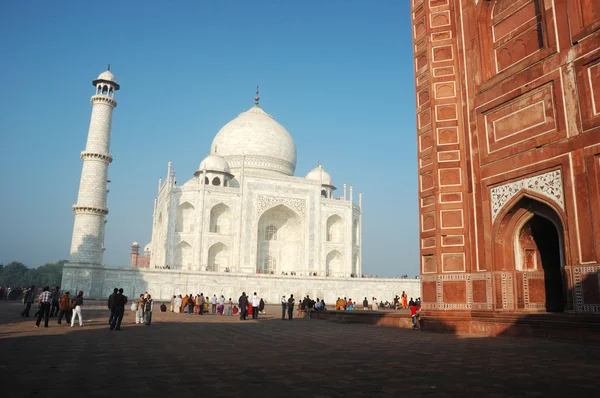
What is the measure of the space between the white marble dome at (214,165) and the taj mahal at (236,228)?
81 millimetres

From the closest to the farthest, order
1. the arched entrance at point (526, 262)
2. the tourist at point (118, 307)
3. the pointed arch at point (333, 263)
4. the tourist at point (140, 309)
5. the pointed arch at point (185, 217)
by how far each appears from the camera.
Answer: the arched entrance at point (526, 262), the tourist at point (118, 307), the tourist at point (140, 309), the pointed arch at point (185, 217), the pointed arch at point (333, 263)

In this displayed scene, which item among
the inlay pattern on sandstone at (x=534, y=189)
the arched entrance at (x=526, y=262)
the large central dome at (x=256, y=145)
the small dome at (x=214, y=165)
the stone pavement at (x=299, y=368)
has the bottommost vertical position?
the stone pavement at (x=299, y=368)

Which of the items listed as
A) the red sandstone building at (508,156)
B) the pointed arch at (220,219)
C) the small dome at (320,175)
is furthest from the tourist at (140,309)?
the small dome at (320,175)

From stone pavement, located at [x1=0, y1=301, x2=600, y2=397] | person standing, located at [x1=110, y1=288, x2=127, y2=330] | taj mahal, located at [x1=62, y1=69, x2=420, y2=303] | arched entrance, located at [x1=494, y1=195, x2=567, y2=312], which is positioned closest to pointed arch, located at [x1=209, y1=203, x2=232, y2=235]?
taj mahal, located at [x1=62, y1=69, x2=420, y2=303]

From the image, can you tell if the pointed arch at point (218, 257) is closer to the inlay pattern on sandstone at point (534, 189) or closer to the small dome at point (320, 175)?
the small dome at point (320, 175)

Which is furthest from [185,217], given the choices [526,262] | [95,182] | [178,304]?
[526,262]

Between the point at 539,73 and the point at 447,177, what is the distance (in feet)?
10.1

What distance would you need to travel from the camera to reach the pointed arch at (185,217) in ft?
117

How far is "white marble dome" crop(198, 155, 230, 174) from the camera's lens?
38162mm

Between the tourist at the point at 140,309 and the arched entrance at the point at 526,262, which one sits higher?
the arched entrance at the point at 526,262

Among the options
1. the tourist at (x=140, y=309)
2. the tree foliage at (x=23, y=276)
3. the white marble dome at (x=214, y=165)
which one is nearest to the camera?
the tourist at (x=140, y=309)

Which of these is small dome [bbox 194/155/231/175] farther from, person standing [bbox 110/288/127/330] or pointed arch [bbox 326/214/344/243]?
person standing [bbox 110/288/127/330]

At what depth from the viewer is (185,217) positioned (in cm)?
3619

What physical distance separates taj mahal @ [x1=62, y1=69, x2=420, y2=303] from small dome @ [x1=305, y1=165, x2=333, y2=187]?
12cm
